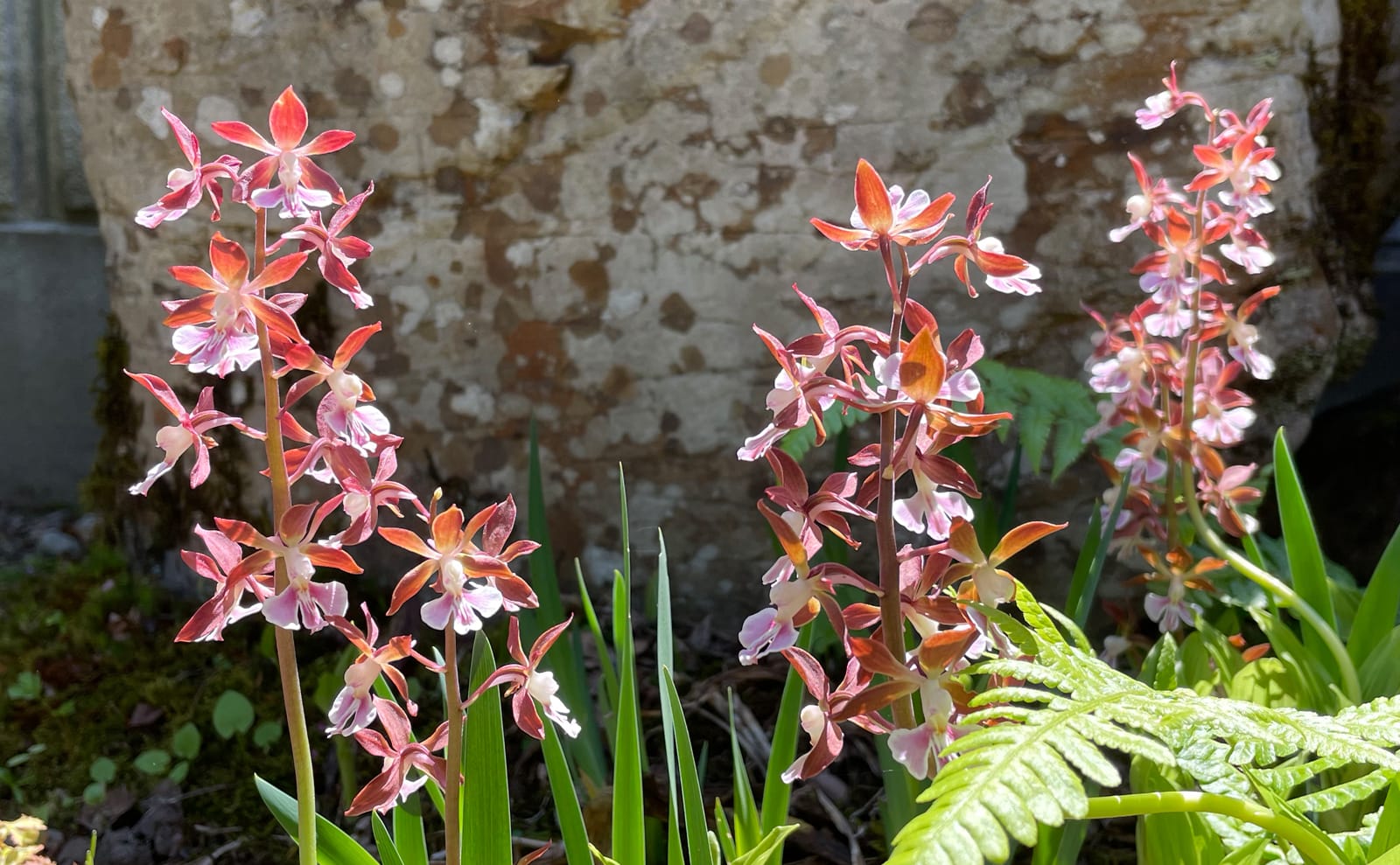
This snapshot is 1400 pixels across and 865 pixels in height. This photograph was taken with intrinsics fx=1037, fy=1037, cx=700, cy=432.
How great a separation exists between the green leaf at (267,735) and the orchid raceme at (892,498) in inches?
61.8

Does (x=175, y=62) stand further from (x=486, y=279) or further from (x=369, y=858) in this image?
(x=369, y=858)

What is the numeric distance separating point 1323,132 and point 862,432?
1277mm

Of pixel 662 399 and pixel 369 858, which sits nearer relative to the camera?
pixel 369 858

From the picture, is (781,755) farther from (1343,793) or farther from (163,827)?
(163,827)

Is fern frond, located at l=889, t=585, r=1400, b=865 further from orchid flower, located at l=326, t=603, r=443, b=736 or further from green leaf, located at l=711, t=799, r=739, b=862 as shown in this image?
orchid flower, located at l=326, t=603, r=443, b=736

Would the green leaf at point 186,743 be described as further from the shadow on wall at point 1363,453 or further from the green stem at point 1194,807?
the shadow on wall at point 1363,453

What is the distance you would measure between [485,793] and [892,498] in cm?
54

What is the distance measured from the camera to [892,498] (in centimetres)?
95

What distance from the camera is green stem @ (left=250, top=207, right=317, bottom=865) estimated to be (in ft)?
3.10

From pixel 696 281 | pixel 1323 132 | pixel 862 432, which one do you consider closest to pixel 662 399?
pixel 696 281

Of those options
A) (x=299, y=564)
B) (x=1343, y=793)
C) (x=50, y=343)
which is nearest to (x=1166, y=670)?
(x=1343, y=793)

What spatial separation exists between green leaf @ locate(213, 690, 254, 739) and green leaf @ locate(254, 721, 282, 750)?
1.2 inches

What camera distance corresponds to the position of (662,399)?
2.53 metres

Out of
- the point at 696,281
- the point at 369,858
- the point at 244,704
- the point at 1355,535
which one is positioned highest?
the point at 696,281
